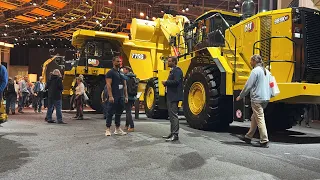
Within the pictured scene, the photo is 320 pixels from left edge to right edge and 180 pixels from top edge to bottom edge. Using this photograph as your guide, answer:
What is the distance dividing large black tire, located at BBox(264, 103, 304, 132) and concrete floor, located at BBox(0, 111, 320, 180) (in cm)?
88

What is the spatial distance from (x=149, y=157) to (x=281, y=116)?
504cm

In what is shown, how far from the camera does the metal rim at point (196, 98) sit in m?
8.40

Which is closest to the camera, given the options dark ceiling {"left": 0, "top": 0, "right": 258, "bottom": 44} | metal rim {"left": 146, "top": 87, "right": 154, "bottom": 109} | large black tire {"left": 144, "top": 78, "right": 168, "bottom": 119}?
large black tire {"left": 144, "top": 78, "right": 168, "bottom": 119}

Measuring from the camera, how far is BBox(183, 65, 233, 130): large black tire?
7930 millimetres

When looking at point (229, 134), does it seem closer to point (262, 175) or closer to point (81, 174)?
point (262, 175)

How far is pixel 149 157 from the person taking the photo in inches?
209

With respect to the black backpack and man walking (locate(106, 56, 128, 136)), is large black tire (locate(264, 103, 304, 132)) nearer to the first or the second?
the black backpack

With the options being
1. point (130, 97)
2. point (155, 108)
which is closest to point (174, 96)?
point (130, 97)

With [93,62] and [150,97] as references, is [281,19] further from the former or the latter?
[93,62]

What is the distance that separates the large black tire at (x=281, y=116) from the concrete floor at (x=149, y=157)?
88 cm

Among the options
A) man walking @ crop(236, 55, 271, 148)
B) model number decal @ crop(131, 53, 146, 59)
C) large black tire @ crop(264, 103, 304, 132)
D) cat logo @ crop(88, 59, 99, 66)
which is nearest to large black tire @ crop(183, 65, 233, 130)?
large black tire @ crop(264, 103, 304, 132)

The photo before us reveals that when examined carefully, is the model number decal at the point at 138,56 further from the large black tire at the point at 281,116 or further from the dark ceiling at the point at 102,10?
the large black tire at the point at 281,116

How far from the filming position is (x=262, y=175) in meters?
4.38

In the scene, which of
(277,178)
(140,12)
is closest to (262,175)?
(277,178)
